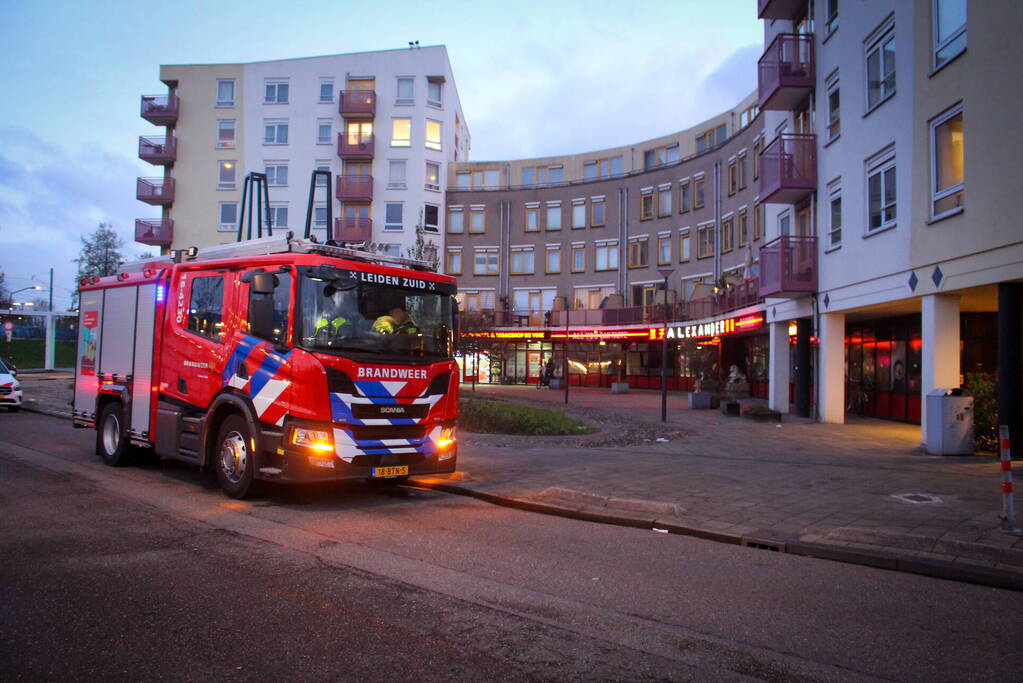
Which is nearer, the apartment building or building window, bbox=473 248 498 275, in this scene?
the apartment building

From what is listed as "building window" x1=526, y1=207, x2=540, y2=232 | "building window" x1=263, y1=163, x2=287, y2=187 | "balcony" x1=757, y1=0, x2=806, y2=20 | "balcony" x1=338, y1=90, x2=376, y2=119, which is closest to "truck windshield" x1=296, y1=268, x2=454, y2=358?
"balcony" x1=757, y1=0, x2=806, y2=20

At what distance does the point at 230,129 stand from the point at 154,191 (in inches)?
239

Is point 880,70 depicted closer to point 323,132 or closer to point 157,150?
point 323,132

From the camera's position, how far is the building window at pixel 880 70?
52.3 ft

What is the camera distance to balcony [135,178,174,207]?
4556 centimetres

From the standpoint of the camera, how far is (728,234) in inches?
1524

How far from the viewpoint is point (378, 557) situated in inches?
247

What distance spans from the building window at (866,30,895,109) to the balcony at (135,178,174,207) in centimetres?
4110

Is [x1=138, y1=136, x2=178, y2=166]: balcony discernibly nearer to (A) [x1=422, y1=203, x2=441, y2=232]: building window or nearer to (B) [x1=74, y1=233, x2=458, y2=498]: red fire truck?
(A) [x1=422, y1=203, x2=441, y2=232]: building window

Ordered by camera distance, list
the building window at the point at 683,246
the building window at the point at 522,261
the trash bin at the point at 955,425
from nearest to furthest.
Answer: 1. the trash bin at the point at 955,425
2. the building window at the point at 683,246
3. the building window at the point at 522,261

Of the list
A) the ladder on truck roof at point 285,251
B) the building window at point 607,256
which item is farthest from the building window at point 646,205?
the ladder on truck roof at point 285,251

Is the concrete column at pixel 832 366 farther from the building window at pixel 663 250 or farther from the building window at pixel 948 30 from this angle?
the building window at pixel 663 250

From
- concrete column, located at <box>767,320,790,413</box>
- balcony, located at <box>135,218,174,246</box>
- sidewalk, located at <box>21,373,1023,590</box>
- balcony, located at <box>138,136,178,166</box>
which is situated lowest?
sidewalk, located at <box>21,373,1023,590</box>

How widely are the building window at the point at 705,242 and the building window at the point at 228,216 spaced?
92.0 feet
